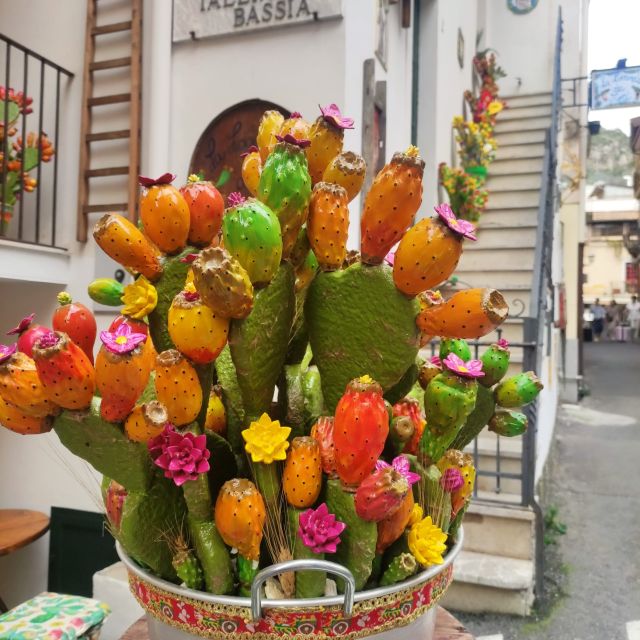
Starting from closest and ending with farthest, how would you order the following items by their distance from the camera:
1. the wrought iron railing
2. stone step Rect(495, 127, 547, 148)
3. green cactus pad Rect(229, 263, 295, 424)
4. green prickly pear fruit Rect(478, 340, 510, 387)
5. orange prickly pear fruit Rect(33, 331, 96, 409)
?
orange prickly pear fruit Rect(33, 331, 96, 409) → green cactus pad Rect(229, 263, 295, 424) → green prickly pear fruit Rect(478, 340, 510, 387) → the wrought iron railing → stone step Rect(495, 127, 547, 148)

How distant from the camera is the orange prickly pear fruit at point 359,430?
1.75 ft

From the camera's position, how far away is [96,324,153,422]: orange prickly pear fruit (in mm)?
491

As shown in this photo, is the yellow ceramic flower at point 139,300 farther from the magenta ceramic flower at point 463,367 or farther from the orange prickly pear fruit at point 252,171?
the magenta ceramic flower at point 463,367

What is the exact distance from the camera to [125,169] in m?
2.51

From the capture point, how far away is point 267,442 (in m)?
0.58

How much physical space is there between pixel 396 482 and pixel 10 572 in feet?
10.7

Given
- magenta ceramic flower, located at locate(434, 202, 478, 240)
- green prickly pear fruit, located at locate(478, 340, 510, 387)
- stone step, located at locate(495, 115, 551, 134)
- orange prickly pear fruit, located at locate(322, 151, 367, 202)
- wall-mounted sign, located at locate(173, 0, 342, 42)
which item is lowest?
green prickly pear fruit, located at locate(478, 340, 510, 387)

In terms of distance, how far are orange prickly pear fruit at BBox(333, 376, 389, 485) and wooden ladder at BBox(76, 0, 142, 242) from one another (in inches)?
83.6

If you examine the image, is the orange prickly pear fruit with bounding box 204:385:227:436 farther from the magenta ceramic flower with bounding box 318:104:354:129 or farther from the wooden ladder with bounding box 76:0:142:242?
the wooden ladder with bounding box 76:0:142:242

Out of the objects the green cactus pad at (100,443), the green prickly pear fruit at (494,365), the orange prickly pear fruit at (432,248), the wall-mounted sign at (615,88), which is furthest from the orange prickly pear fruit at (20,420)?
the wall-mounted sign at (615,88)

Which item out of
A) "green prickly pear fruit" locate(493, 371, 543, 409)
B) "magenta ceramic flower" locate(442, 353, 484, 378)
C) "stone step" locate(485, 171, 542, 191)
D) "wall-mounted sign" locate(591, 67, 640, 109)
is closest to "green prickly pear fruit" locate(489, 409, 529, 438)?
"green prickly pear fruit" locate(493, 371, 543, 409)

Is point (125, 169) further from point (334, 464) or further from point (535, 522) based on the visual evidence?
point (535, 522)

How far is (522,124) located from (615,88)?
119 centimetres

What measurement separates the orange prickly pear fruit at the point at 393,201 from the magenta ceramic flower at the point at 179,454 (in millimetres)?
261
